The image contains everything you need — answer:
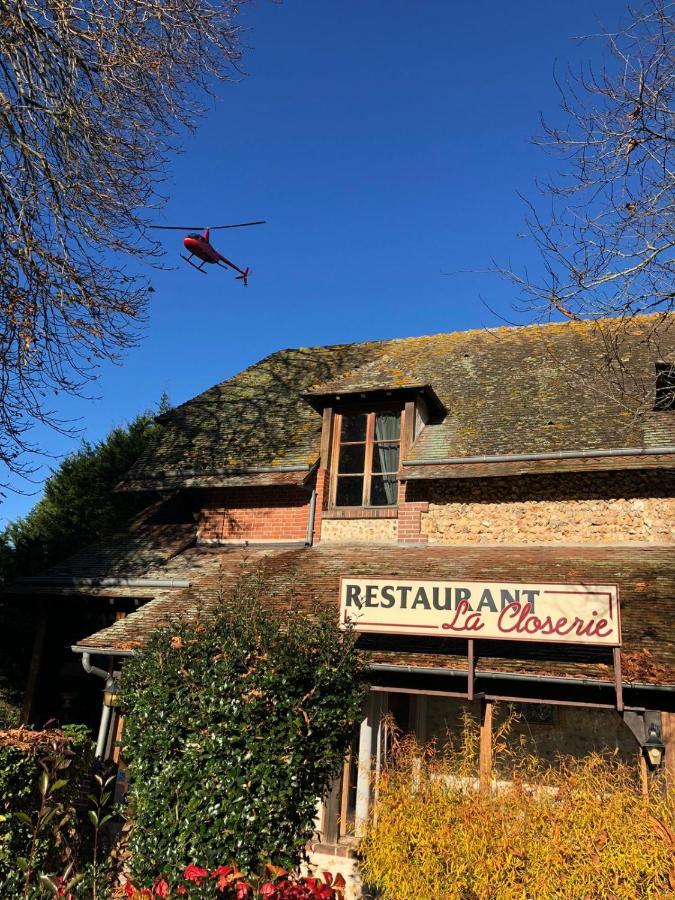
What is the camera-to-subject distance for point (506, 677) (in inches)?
294

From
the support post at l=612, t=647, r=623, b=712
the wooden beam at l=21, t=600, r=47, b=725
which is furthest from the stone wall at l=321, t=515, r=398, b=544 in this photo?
the wooden beam at l=21, t=600, r=47, b=725

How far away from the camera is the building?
24.8 ft

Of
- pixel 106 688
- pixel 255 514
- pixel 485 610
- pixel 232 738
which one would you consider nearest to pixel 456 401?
pixel 255 514

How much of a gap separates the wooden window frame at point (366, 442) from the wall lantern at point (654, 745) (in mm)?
5297

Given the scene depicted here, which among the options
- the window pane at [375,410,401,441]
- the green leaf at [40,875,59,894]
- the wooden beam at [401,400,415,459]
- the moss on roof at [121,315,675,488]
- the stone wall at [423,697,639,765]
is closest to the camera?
the green leaf at [40,875,59,894]

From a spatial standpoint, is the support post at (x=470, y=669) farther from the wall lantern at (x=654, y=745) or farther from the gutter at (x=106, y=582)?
the gutter at (x=106, y=582)

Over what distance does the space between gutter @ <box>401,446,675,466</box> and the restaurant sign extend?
2911mm

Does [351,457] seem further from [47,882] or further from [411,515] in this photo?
[47,882]

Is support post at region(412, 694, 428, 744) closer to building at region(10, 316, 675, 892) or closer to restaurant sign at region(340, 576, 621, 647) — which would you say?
building at region(10, 316, 675, 892)

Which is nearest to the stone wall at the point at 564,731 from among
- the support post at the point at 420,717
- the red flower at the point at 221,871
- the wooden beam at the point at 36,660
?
the support post at the point at 420,717

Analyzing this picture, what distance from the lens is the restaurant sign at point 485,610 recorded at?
7.17m

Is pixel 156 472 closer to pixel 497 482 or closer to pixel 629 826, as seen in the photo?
pixel 497 482

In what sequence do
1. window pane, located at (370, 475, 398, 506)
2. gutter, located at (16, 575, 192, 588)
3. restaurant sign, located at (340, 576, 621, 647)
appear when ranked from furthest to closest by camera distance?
1. window pane, located at (370, 475, 398, 506)
2. gutter, located at (16, 575, 192, 588)
3. restaurant sign, located at (340, 576, 621, 647)

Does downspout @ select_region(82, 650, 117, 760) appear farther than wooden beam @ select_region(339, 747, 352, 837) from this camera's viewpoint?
Yes
